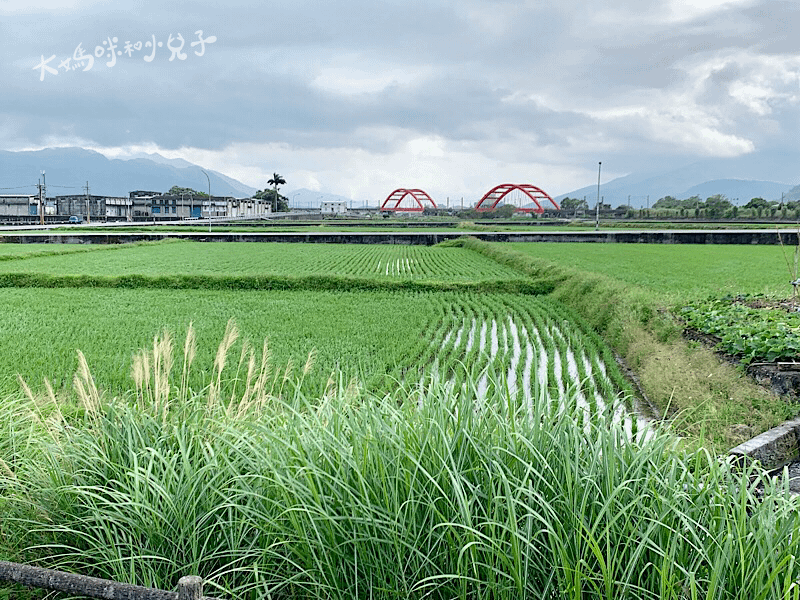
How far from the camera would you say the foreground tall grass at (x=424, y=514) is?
8.28 feet

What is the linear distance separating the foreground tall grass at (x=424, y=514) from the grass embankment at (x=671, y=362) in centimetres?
55

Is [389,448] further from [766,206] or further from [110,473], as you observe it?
[766,206]

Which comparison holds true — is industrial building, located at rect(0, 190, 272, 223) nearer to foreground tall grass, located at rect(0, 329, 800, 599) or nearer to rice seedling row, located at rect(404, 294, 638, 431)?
rice seedling row, located at rect(404, 294, 638, 431)

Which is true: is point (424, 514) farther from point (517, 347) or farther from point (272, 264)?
point (272, 264)

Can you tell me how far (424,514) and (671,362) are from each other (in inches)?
253

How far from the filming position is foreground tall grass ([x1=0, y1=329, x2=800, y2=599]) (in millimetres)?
2523

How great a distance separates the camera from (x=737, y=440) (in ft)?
19.1

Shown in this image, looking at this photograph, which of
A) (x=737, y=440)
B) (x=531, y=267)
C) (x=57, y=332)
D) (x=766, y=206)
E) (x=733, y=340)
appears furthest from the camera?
(x=766, y=206)

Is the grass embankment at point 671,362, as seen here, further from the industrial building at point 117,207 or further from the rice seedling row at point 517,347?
the industrial building at point 117,207

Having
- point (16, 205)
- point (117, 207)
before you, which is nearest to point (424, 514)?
point (16, 205)

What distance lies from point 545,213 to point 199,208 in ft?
171

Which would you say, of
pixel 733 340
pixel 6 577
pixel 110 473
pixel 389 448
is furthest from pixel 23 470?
pixel 733 340

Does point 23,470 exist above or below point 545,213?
below

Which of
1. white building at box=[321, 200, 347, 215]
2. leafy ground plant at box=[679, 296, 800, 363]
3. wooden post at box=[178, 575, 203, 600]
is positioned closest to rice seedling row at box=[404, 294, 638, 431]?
leafy ground plant at box=[679, 296, 800, 363]
